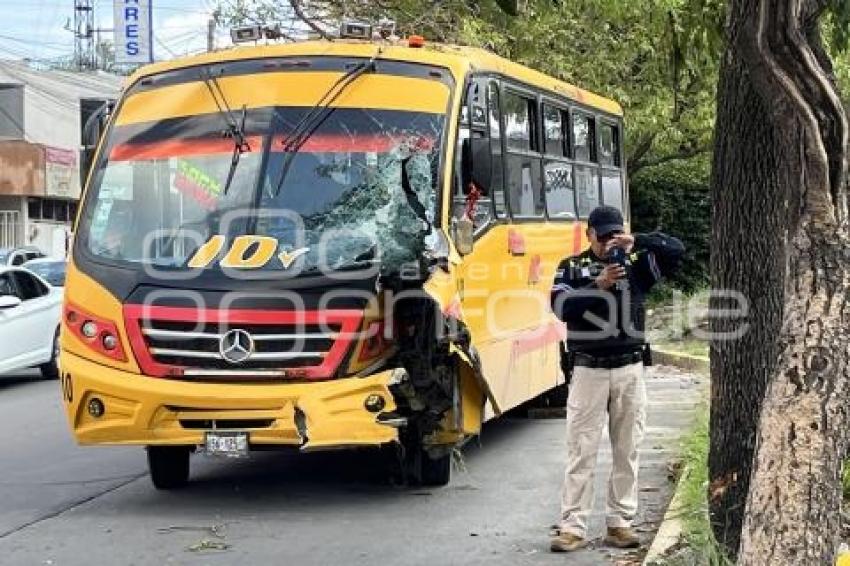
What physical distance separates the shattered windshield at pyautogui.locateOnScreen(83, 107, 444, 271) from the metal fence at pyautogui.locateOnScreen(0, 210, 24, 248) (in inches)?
1216

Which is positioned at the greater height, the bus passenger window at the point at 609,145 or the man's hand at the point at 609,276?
the bus passenger window at the point at 609,145

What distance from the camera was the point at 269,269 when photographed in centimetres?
746

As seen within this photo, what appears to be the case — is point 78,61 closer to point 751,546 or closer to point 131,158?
point 131,158

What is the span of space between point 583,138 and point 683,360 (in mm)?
4739

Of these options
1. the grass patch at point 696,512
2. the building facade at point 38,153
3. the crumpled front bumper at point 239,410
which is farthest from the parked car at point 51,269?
the building facade at point 38,153

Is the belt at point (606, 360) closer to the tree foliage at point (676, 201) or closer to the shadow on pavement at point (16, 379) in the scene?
the shadow on pavement at point (16, 379)

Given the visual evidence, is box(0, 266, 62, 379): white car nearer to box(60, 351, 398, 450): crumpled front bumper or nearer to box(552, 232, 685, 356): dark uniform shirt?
box(60, 351, 398, 450): crumpled front bumper

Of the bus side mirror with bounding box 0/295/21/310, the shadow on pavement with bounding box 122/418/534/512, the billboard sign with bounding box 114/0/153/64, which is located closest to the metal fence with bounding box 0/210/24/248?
the billboard sign with bounding box 114/0/153/64

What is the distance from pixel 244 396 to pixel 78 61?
158 ft

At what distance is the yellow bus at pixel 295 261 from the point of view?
7293 mm

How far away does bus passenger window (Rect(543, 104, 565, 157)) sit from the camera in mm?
10703

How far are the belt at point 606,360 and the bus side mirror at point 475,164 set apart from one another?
6.98ft

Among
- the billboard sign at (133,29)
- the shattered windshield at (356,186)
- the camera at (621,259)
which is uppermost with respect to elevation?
the billboard sign at (133,29)

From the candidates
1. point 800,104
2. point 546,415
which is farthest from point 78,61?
point 800,104
